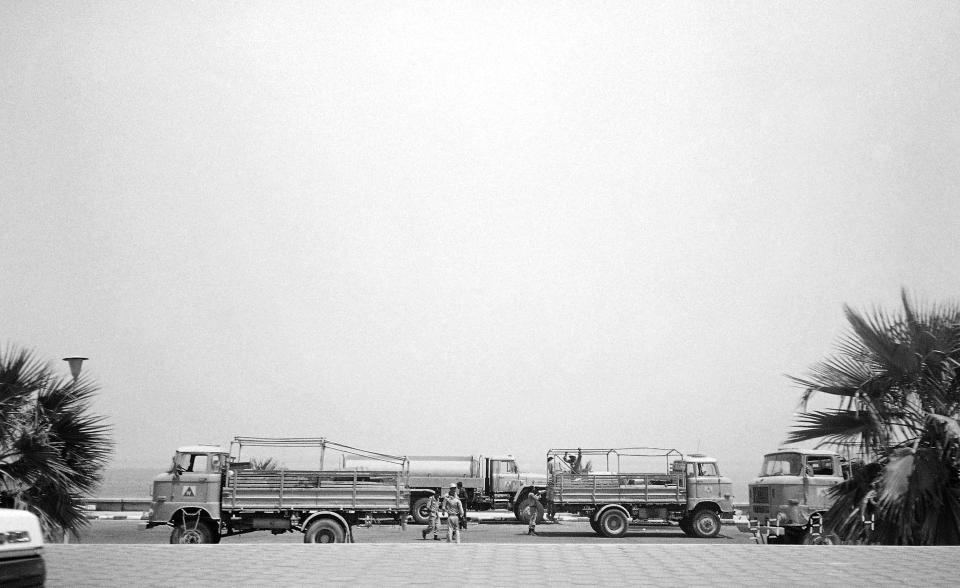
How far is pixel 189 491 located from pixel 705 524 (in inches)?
582

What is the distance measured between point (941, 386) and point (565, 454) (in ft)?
55.1

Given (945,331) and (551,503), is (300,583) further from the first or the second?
(551,503)

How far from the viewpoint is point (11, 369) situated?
12.1 meters

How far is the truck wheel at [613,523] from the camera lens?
24.3 meters

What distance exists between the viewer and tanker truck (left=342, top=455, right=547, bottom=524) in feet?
99.8

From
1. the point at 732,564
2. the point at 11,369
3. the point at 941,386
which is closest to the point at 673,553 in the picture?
the point at 732,564

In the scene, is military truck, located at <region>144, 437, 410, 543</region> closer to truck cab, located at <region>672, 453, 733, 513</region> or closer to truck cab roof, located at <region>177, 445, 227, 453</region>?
truck cab roof, located at <region>177, 445, 227, 453</region>

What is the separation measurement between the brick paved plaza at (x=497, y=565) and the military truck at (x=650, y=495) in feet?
48.2

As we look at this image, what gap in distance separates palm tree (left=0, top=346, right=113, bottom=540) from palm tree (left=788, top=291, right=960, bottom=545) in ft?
34.4

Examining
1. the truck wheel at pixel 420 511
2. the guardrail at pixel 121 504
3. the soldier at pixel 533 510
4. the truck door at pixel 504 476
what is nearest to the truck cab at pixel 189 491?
the soldier at pixel 533 510

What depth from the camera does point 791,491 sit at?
19.8 metres

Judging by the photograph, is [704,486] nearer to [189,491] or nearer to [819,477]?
[819,477]

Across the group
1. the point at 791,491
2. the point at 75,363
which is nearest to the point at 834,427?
the point at 791,491

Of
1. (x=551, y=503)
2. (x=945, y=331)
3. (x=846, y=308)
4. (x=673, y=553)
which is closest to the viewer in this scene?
(x=673, y=553)
